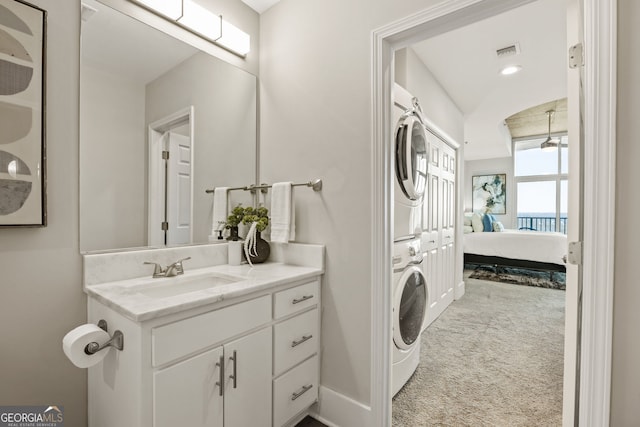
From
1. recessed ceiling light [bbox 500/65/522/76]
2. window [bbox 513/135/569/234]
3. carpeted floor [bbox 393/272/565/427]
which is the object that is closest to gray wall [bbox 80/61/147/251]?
carpeted floor [bbox 393/272/565/427]

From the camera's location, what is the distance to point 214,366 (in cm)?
117

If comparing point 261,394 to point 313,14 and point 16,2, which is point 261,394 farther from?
point 313,14

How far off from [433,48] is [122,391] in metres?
3.07

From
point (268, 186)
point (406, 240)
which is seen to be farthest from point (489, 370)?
point (268, 186)

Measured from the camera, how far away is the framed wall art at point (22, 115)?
1112 mm

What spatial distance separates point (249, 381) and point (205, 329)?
0.35 metres

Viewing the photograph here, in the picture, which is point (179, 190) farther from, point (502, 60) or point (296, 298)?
point (502, 60)

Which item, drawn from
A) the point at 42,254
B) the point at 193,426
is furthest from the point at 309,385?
the point at 42,254

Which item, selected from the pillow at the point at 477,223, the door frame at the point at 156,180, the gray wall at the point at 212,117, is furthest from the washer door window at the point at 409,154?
the pillow at the point at 477,223

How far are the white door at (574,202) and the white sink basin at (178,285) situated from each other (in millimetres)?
1429

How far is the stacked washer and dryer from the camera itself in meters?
1.82

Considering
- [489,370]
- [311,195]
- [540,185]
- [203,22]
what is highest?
[203,22]

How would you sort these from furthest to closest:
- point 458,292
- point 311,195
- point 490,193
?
point 490,193, point 458,292, point 311,195

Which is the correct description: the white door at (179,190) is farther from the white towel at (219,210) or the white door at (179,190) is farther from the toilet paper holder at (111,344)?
the toilet paper holder at (111,344)
